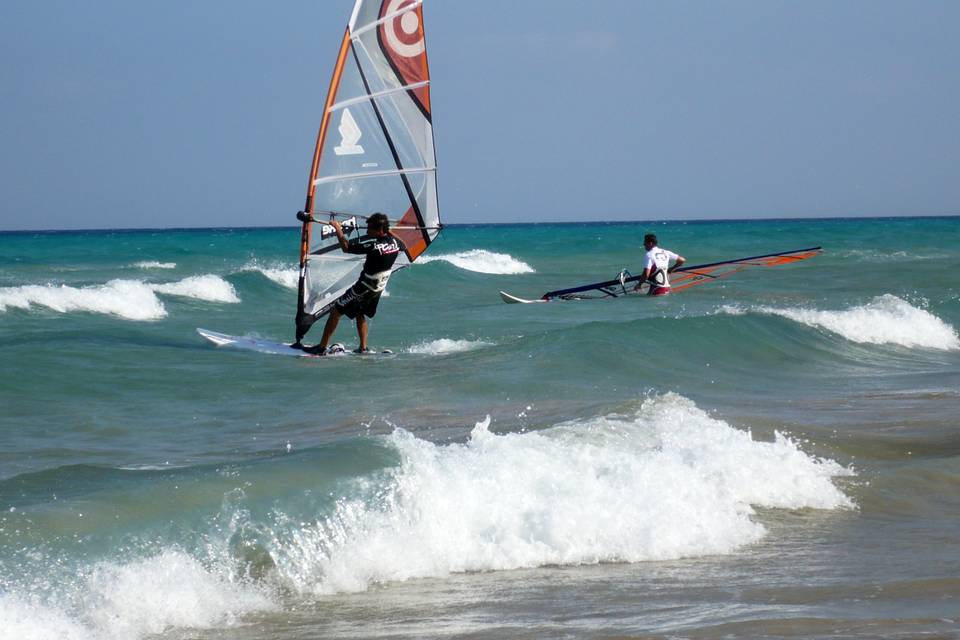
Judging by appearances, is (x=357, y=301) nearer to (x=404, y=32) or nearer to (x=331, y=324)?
(x=331, y=324)

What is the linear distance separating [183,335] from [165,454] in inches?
326

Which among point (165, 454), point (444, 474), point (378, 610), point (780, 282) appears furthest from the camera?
point (780, 282)

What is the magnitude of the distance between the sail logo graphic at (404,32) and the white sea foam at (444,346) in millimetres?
3107

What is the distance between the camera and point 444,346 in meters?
13.4

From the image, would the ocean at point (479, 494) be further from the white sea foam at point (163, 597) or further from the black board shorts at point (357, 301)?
the black board shorts at point (357, 301)

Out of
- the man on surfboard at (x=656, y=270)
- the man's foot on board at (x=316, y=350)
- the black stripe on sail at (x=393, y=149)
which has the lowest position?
the man's foot on board at (x=316, y=350)

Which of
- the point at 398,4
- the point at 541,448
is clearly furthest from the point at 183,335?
the point at 541,448

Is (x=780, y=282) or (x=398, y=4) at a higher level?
(x=398, y=4)

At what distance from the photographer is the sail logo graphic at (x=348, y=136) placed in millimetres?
12023

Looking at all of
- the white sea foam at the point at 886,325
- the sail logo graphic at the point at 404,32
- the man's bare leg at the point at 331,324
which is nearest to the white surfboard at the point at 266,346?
the man's bare leg at the point at 331,324

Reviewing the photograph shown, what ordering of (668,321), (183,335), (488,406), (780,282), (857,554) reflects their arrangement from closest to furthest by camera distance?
1. (857,554)
2. (488,406)
3. (668,321)
4. (183,335)
5. (780,282)

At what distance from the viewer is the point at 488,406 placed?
9.36 meters

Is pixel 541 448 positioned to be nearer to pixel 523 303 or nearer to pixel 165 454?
pixel 165 454

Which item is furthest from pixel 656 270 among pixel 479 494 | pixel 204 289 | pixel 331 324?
pixel 479 494
